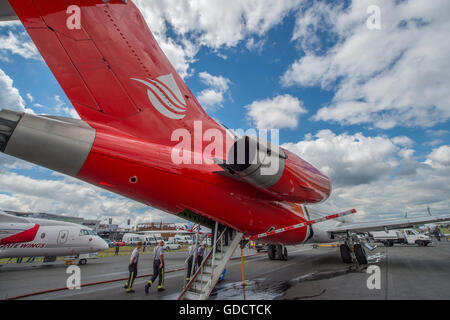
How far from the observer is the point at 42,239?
11742 mm

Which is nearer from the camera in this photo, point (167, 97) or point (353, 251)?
point (167, 97)

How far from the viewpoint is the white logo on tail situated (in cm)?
388

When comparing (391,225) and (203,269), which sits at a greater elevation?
(391,225)

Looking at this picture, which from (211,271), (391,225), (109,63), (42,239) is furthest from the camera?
(42,239)

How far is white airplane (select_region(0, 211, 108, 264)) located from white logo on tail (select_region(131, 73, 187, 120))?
11.9m

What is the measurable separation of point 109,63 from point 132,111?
76 cm

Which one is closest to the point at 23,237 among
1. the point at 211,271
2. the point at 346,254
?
the point at 211,271

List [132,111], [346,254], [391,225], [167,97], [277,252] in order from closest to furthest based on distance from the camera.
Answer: [132,111] → [167,97] → [391,225] → [346,254] → [277,252]

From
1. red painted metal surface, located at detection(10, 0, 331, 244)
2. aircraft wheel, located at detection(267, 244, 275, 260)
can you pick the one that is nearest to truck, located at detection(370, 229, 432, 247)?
aircraft wheel, located at detection(267, 244, 275, 260)

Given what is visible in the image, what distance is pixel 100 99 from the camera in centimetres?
349

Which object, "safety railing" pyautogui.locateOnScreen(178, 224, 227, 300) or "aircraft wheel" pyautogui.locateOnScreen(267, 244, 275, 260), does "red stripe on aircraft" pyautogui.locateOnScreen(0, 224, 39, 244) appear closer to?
"safety railing" pyautogui.locateOnScreen(178, 224, 227, 300)

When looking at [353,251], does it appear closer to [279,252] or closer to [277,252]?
[279,252]

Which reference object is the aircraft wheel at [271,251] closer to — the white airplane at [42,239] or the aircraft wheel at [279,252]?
the aircraft wheel at [279,252]
